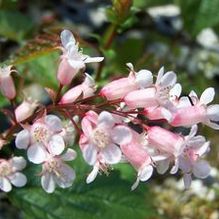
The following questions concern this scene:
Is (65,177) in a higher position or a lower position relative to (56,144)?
lower

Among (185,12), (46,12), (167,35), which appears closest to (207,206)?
(185,12)

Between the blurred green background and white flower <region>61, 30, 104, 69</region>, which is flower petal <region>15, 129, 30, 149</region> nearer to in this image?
white flower <region>61, 30, 104, 69</region>

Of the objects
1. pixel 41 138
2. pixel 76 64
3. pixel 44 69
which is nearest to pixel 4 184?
pixel 41 138

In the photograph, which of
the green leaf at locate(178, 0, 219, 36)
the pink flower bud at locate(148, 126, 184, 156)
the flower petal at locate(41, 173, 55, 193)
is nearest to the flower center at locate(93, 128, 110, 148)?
the pink flower bud at locate(148, 126, 184, 156)

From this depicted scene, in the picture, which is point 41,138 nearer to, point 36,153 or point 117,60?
point 36,153

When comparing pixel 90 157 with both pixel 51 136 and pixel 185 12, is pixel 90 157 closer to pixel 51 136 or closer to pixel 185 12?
pixel 51 136
